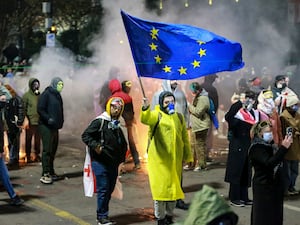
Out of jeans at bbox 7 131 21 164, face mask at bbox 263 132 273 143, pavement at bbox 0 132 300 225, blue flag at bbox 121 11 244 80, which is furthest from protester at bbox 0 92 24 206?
face mask at bbox 263 132 273 143

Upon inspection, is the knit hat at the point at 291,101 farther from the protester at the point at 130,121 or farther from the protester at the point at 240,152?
the protester at the point at 130,121

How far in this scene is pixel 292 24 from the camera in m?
18.5

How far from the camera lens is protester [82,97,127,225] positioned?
671 centimetres

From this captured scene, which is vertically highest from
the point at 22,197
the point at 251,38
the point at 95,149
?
the point at 251,38

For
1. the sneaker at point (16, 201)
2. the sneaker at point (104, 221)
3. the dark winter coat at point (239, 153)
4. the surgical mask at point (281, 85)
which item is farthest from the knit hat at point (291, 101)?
the sneaker at point (16, 201)

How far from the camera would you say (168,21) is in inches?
616

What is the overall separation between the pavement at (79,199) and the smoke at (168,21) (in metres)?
4.49

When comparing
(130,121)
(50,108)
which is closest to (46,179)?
(50,108)

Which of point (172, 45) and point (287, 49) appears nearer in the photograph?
point (172, 45)

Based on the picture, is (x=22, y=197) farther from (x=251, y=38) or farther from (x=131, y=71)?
(x=251, y=38)

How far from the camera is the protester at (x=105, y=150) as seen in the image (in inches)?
264

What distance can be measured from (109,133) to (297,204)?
2.93 metres

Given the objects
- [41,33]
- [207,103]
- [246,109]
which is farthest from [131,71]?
[41,33]

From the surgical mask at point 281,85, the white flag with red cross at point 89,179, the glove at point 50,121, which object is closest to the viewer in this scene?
the white flag with red cross at point 89,179
